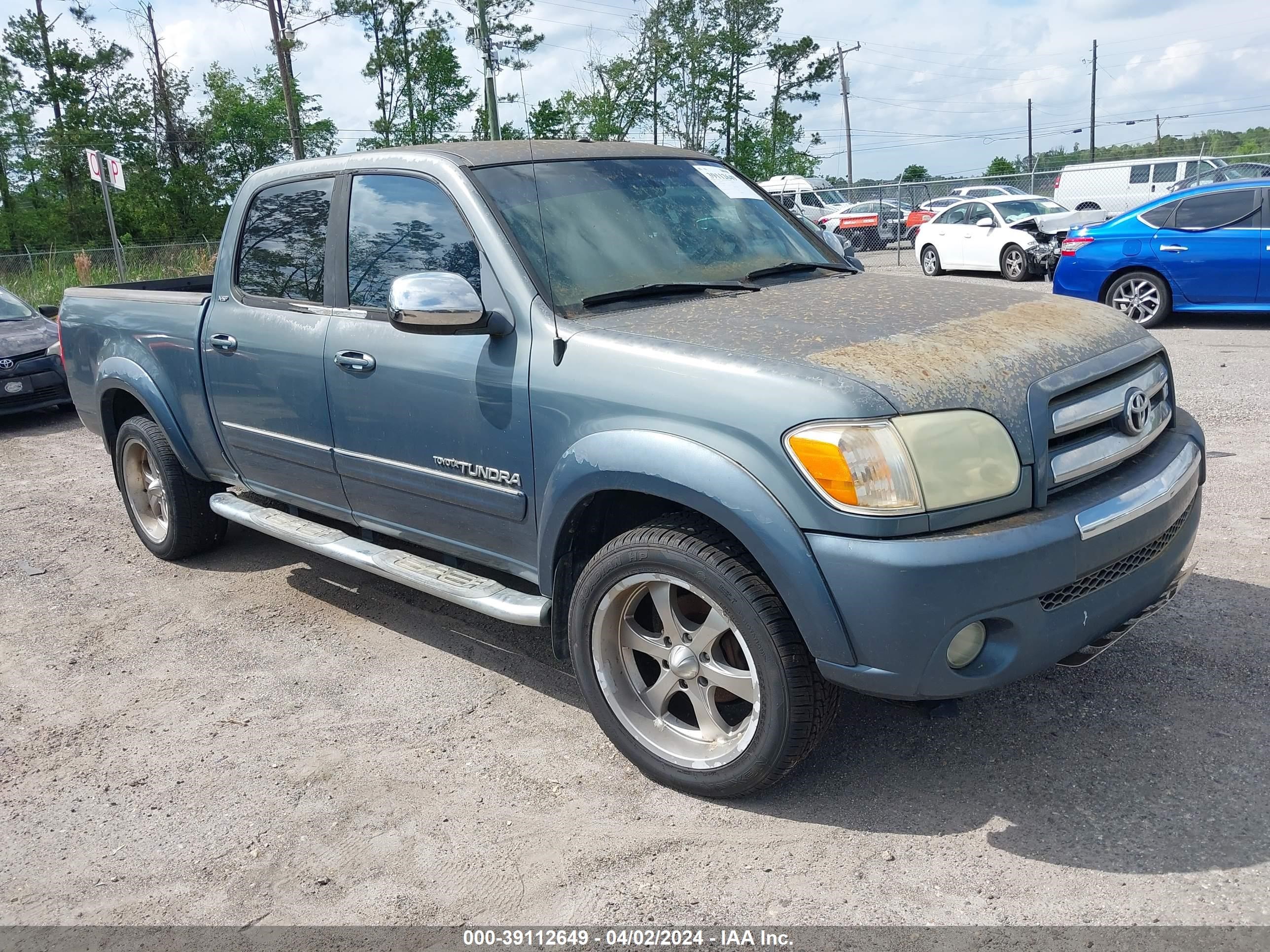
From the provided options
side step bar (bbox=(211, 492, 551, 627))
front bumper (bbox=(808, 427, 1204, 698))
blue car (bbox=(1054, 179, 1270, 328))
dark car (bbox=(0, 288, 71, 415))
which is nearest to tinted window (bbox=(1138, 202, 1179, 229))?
blue car (bbox=(1054, 179, 1270, 328))

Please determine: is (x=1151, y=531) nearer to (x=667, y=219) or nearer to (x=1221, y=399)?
(x=667, y=219)

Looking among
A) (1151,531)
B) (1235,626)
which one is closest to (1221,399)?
(1235,626)

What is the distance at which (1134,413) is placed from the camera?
10.0 feet

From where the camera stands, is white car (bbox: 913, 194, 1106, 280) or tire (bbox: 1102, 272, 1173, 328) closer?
tire (bbox: 1102, 272, 1173, 328)

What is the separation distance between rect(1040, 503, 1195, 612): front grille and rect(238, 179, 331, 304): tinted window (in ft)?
9.73

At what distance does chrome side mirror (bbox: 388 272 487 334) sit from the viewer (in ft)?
10.5

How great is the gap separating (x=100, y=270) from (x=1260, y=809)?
2641 centimetres

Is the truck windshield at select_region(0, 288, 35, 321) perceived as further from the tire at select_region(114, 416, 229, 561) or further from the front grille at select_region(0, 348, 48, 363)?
the tire at select_region(114, 416, 229, 561)

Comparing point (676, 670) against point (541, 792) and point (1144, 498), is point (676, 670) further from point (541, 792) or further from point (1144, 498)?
point (1144, 498)

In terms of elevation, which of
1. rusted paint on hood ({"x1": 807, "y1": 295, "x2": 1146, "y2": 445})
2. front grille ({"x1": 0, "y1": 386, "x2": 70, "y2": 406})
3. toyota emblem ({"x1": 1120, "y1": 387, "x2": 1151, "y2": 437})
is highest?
rusted paint on hood ({"x1": 807, "y1": 295, "x2": 1146, "y2": 445})

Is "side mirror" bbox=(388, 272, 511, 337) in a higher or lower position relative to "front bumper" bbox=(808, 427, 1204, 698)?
higher

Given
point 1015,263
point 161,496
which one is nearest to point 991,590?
point 161,496

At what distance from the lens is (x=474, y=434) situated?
3.48 meters

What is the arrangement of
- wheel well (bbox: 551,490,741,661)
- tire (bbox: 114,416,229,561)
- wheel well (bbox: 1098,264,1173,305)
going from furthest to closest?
wheel well (bbox: 1098,264,1173,305) < tire (bbox: 114,416,229,561) < wheel well (bbox: 551,490,741,661)
